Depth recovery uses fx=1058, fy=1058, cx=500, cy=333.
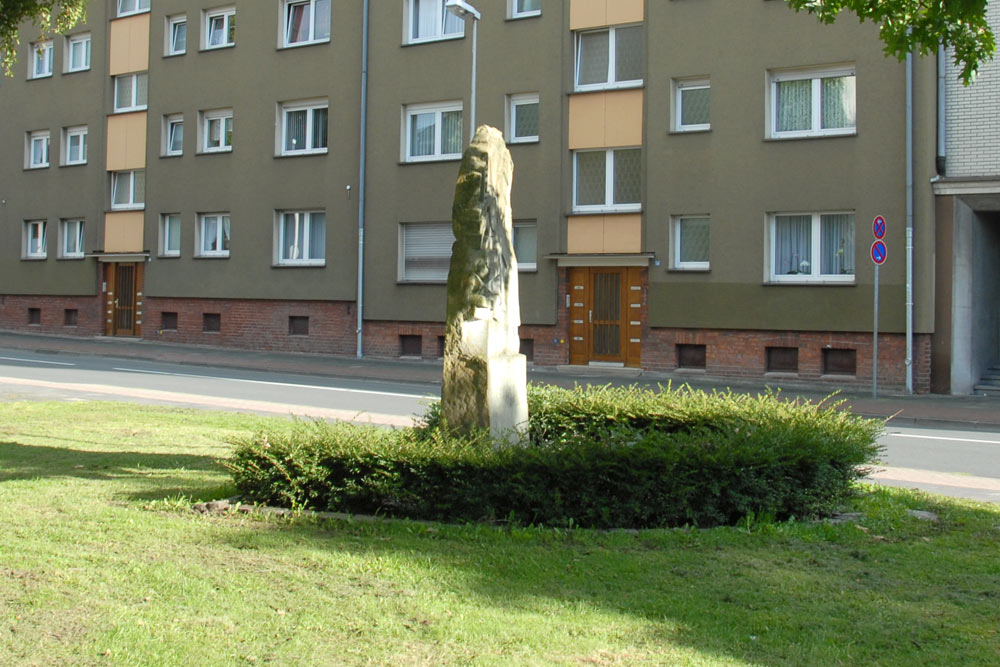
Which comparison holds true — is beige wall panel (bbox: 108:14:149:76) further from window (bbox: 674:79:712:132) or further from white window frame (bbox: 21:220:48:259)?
window (bbox: 674:79:712:132)

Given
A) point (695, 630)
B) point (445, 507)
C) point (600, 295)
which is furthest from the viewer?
point (600, 295)

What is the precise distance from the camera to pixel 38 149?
36781 millimetres

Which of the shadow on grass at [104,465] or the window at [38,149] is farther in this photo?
the window at [38,149]

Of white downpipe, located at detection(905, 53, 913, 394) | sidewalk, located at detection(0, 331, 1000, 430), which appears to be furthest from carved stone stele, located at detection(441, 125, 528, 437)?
white downpipe, located at detection(905, 53, 913, 394)

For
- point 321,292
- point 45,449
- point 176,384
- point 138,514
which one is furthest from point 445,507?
point 321,292

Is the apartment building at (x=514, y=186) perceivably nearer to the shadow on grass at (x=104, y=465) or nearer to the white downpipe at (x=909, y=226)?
the white downpipe at (x=909, y=226)

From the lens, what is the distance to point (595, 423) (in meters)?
9.25

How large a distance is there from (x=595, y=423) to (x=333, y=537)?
3.28 m

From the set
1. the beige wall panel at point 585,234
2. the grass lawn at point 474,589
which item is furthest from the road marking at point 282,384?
the grass lawn at point 474,589

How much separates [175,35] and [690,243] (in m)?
18.6

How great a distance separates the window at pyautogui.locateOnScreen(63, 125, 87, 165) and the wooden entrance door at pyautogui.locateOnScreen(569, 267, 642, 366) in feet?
63.2

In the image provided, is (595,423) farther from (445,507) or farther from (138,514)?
(138,514)

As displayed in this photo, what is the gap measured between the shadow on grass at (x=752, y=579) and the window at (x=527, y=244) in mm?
18588

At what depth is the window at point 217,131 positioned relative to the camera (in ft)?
103
